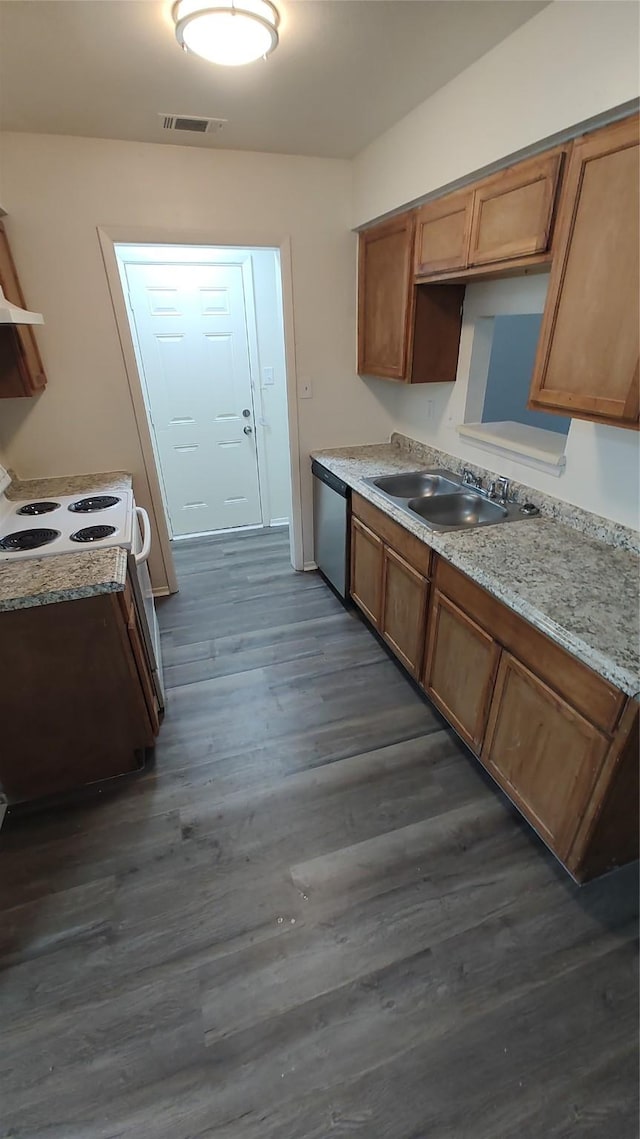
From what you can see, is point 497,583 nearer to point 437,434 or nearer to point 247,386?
point 437,434

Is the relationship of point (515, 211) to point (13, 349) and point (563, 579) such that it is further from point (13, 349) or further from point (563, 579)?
point (13, 349)

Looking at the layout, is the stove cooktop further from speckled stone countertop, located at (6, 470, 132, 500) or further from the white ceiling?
the white ceiling

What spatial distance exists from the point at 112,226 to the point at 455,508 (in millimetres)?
2252

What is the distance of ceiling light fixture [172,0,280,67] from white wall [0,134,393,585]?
42.9 inches

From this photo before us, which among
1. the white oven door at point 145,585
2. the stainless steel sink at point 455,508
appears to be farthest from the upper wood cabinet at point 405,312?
the white oven door at point 145,585

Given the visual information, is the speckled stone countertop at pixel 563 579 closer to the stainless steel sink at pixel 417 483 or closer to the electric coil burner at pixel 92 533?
the stainless steel sink at pixel 417 483

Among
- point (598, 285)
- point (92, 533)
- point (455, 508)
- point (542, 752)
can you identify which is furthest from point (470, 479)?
point (92, 533)

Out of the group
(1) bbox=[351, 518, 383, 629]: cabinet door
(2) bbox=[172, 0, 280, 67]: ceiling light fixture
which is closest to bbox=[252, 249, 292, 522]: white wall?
(1) bbox=[351, 518, 383, 629]: cabinet door

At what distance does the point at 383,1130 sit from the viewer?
3.75ft

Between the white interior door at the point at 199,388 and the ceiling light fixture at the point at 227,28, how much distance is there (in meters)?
2.14

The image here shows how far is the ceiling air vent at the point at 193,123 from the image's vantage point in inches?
83.8

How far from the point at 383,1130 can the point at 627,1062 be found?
0.63m

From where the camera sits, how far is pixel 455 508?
8.25 feet

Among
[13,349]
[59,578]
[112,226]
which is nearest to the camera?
[59,578]
